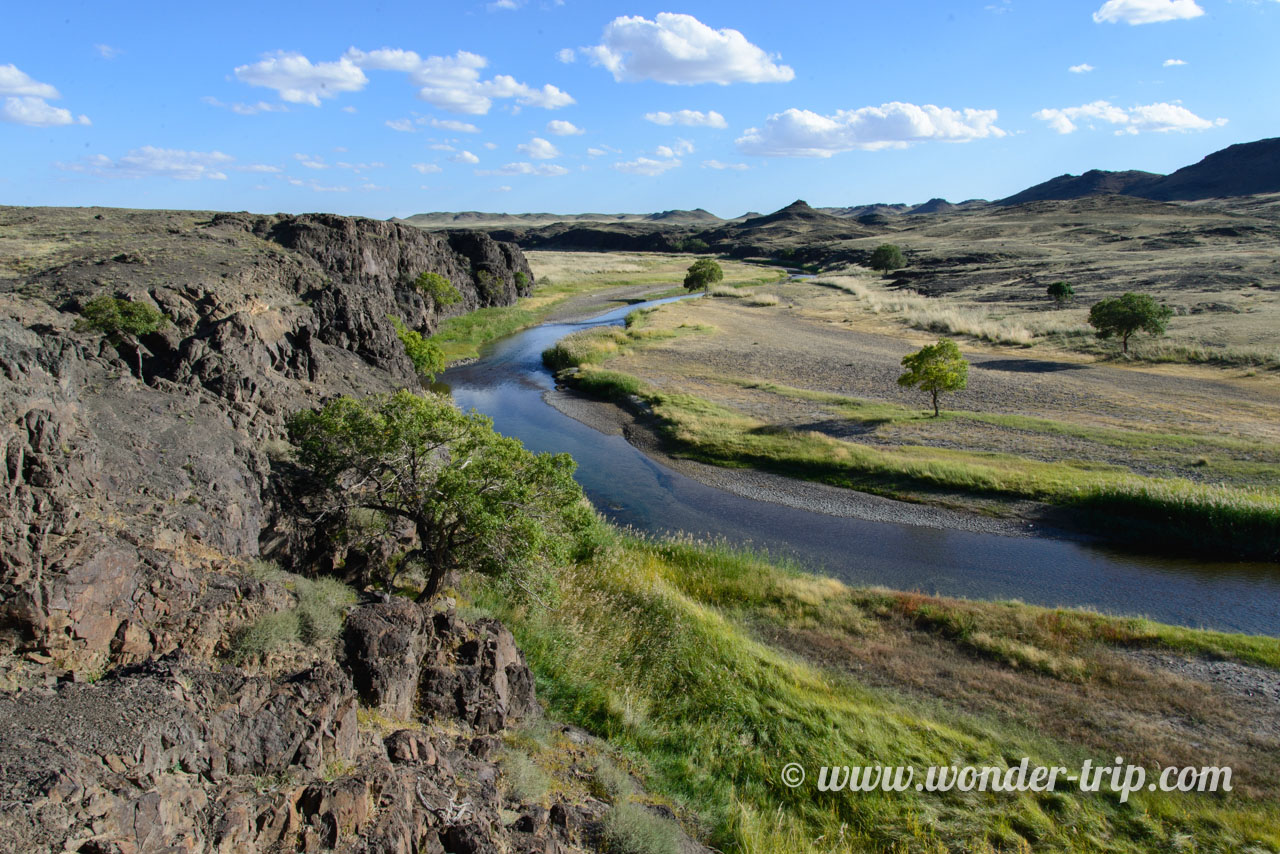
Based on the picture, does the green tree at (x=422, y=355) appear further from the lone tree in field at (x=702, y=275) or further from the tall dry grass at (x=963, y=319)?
the lone tree in field at (x=702, y=275)

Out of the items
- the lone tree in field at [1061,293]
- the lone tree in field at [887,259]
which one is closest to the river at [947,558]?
the lone tree in field at [1061,293]

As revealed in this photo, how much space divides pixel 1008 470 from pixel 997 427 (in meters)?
6.54

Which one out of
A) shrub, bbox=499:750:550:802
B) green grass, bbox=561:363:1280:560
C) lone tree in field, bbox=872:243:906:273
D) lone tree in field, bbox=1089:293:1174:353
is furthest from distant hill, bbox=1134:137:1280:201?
shrub, bbox=499:750:550:802

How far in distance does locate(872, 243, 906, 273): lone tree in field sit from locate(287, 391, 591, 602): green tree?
118199mm

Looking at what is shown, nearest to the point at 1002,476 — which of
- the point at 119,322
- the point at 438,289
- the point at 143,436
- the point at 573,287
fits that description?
the point at 143,436

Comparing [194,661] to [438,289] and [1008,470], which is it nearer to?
[1008,470]

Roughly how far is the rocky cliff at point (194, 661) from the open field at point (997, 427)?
23.4 m

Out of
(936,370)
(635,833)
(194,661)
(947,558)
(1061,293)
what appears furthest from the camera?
(1061,293)

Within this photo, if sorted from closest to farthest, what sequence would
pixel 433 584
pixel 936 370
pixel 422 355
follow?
pixel 433 584, pixel 936 370, pixel 422 355

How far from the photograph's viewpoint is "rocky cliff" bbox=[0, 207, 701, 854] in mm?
7363

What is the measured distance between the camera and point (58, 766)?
6777mm

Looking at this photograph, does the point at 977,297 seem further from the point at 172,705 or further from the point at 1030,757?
the point at 172,705

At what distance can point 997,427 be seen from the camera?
121 ft

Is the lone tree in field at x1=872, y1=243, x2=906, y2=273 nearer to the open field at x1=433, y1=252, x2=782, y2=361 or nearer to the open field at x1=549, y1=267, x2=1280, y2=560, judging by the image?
the open field at x1=433, y1=252, x2=782, y2=361
